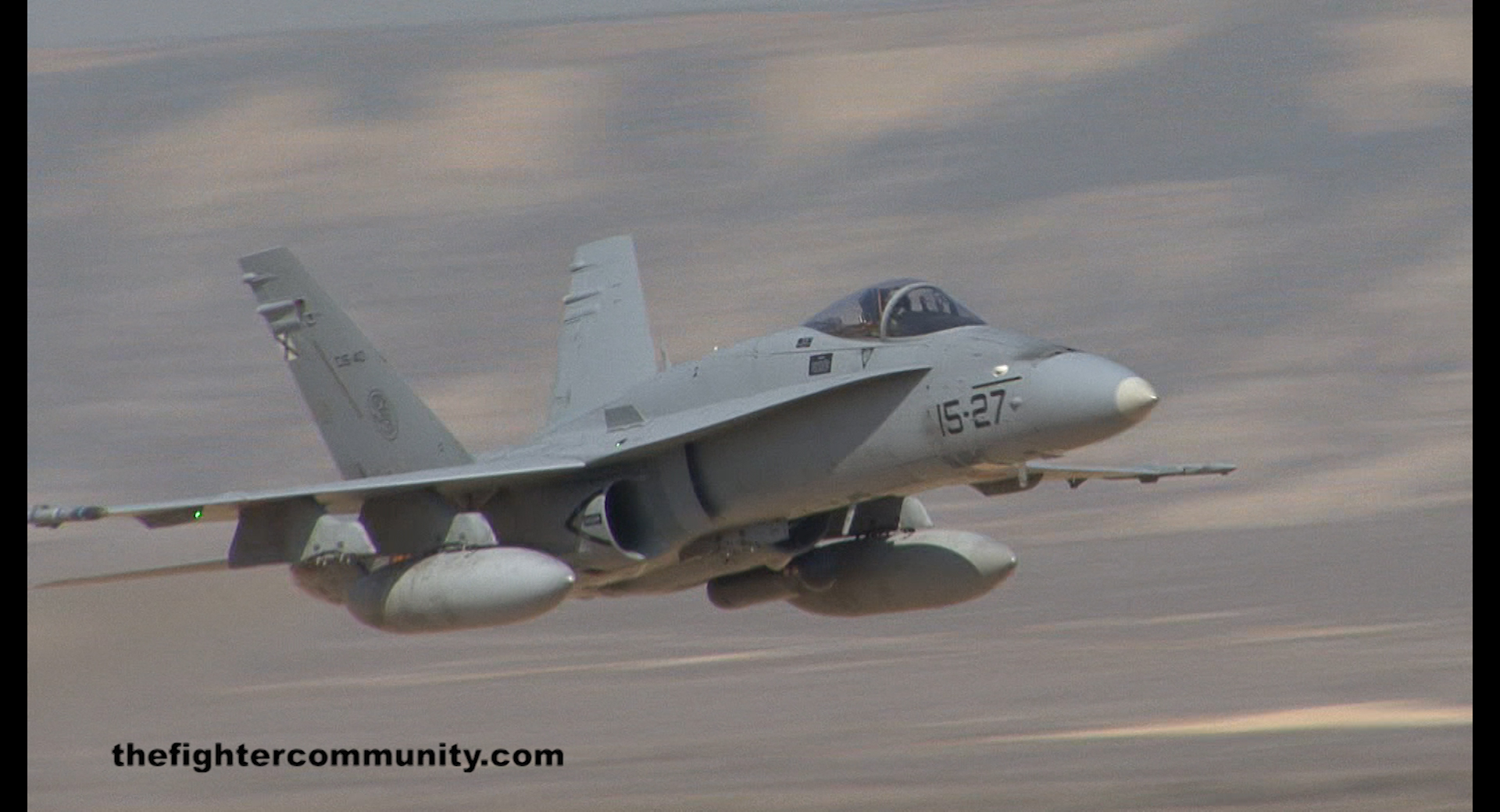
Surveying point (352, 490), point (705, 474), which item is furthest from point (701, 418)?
point (352, 490)

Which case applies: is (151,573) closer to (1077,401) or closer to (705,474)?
(705,474)

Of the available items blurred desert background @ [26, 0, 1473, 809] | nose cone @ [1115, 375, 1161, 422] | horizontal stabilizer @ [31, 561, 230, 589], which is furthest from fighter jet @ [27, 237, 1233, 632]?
blurred desert background @ [26, 0, 1473, 809]

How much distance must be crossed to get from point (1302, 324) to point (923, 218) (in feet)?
52.8

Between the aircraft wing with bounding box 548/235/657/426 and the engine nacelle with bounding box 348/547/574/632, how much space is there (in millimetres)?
3610

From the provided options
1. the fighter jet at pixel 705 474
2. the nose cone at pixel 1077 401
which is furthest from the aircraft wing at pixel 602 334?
the nose cone at pixel 1077 401

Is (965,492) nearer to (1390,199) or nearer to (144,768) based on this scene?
(1390,199)

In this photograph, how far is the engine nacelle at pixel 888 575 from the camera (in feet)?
71.8

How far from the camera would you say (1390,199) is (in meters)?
77.6

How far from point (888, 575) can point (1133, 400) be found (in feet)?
14.4

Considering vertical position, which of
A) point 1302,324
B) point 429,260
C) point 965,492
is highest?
point 429,260

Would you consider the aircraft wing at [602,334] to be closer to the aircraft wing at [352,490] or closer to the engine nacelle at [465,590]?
the aircraft wing at [352,490]

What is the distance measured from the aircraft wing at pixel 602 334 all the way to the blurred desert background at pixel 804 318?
3.58 metres

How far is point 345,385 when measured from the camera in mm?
23109
